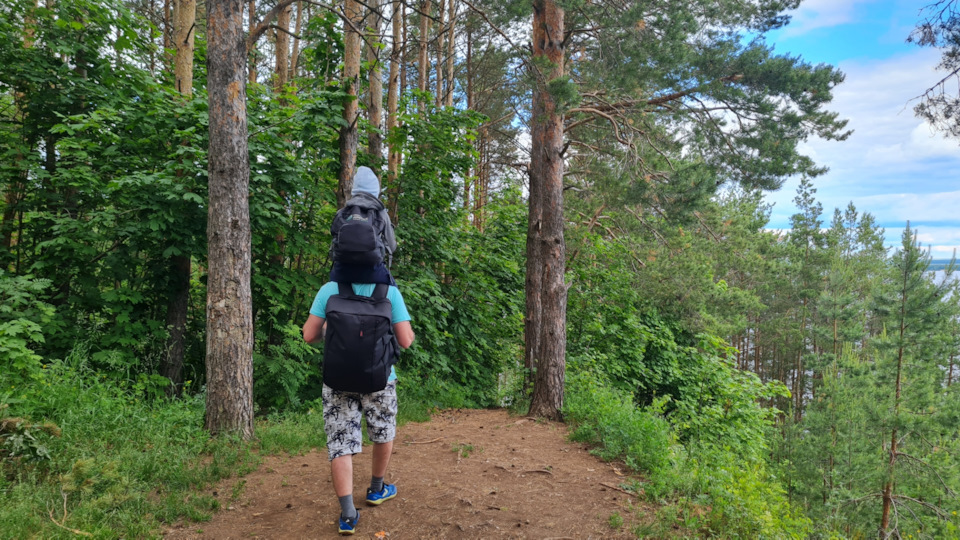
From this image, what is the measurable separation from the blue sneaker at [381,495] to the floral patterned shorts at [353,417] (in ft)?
1.62

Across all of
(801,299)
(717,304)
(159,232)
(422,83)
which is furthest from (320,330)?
(801,299)

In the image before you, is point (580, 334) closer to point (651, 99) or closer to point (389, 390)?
point (651, 99)

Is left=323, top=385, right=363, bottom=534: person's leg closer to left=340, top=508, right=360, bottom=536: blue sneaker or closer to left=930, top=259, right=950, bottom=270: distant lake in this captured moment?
left=340, top=508, right=360, bottom=536: blue sneaker

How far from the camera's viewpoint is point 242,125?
4.71 meters

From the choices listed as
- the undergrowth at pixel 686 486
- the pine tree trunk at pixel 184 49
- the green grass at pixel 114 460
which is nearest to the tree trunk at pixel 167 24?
the pine tree trunk at pixel 184 49

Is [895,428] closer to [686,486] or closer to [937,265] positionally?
[937,265]

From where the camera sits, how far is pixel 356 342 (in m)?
2.90

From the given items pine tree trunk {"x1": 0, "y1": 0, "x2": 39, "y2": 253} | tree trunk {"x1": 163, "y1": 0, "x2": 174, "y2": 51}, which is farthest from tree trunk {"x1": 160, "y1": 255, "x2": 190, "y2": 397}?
tree trunk {"x1": 163, "y1": 0, "x2": 174, "y2": 51}

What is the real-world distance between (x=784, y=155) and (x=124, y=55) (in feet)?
31.3

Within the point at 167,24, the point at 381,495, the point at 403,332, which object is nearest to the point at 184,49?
the point at 403,332

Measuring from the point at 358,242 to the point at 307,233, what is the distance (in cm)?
445

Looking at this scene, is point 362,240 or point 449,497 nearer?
point 362,240

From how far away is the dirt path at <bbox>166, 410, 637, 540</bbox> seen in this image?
10.6 feet

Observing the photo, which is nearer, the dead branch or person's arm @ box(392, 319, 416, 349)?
the dead branch
